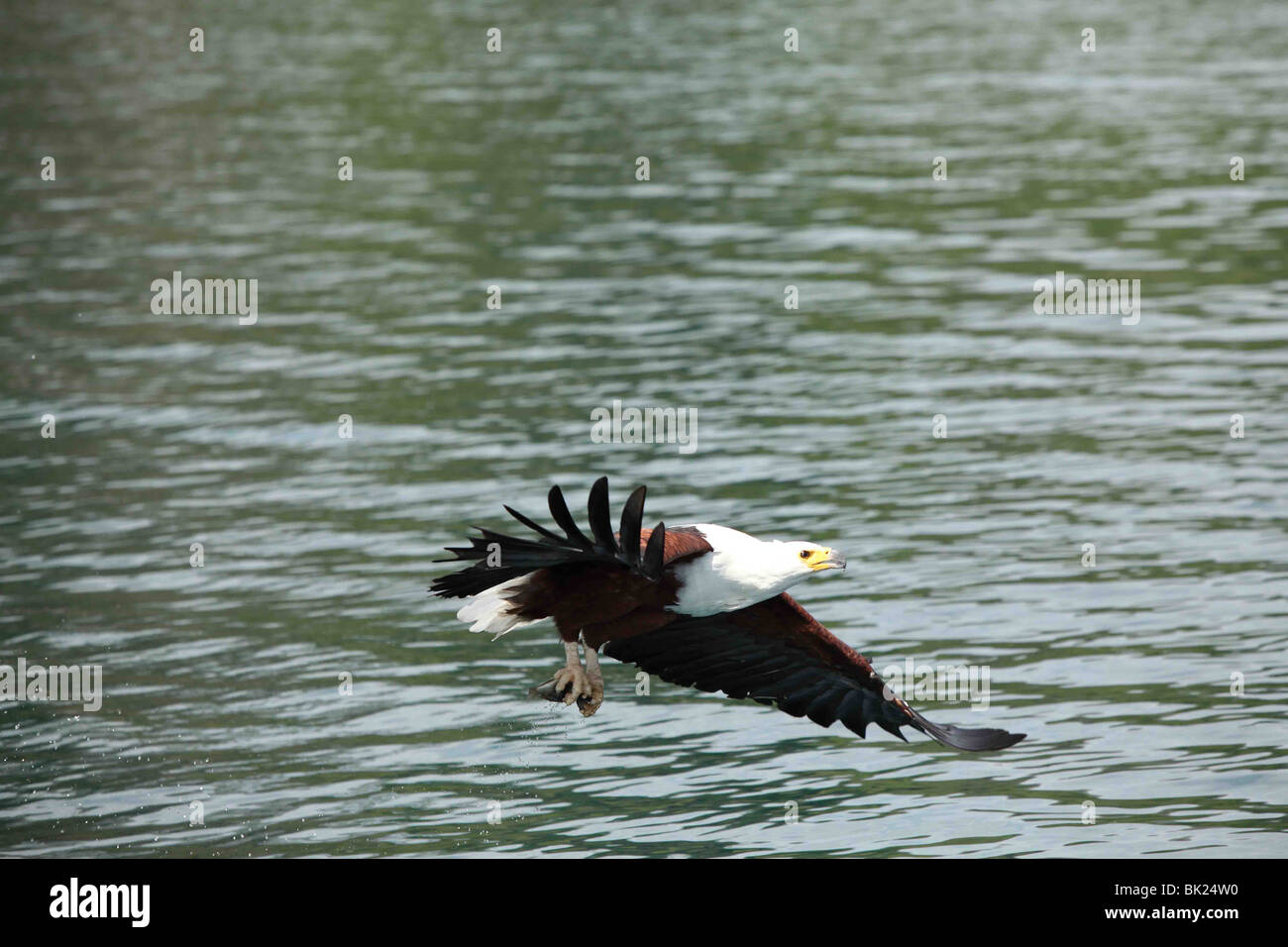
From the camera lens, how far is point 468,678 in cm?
1703

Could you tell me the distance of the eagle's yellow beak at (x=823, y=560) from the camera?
33.6 feet

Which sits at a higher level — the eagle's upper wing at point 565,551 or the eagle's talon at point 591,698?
the eagle's upper wing at point 565,551

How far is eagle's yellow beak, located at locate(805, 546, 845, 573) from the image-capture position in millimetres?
10227

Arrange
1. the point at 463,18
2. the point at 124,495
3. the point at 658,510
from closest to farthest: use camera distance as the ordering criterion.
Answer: the point at 658,510 < the point at 124,495 < the point at 463,18

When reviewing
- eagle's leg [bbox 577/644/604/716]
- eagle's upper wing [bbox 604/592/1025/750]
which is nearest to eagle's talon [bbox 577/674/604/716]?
eagle's leg [bbox 577/644/604/716]

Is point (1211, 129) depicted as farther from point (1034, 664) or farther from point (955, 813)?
point (955, 813)

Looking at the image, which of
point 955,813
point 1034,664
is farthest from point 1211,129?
point 955,813

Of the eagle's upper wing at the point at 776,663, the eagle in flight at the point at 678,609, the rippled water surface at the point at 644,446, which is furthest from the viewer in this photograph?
the rippled water surface at the point at 644,446

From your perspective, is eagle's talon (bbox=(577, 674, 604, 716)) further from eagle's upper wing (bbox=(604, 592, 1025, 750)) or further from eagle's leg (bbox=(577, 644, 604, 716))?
eagle's upper wing (bbox=(604, 592, 1025, 750))

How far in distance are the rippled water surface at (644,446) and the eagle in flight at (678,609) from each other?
1.83 meters

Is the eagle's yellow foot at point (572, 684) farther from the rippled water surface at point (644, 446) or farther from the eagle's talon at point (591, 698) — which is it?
the rippled water surface at point (644, 446)

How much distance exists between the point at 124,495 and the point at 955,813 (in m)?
11.4

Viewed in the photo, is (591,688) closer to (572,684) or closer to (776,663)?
(572,684)

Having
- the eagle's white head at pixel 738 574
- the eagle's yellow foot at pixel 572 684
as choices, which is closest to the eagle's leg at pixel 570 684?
the eagle's yellow foot at pixel 572 684
